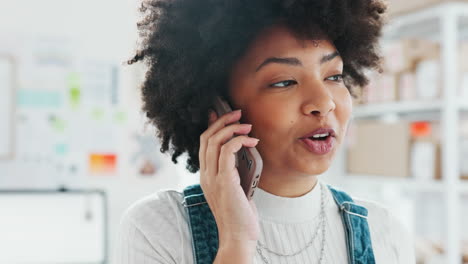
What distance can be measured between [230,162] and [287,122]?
0.11 meters

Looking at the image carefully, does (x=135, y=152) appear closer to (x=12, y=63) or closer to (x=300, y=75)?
(x=12, y=63)

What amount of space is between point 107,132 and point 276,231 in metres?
1.83

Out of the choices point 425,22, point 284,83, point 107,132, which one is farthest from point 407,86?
point 284,83

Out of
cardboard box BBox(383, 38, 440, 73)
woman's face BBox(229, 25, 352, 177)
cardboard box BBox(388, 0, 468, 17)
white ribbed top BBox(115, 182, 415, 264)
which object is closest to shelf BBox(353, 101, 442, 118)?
cardboard box BBox(383, 38, 440, 73)

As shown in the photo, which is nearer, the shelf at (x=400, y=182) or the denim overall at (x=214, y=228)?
the denim overall at (x=214, y=228)

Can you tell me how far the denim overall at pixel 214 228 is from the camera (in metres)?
0.82

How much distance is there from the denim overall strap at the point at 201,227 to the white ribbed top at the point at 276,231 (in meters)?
0.01

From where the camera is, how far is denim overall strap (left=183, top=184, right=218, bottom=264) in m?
0.81

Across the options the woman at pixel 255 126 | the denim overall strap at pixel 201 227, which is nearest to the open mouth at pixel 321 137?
the woman at pixel 255 126

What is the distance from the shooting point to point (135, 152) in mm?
2609

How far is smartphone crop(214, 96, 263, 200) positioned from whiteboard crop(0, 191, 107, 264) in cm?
172

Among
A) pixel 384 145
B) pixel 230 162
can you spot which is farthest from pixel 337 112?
pixel 384 145

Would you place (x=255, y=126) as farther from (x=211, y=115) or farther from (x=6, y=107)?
(x=6, y=107)

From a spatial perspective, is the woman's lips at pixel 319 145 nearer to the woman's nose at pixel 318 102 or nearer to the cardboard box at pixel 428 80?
the woman's nose at pixel 318 102
